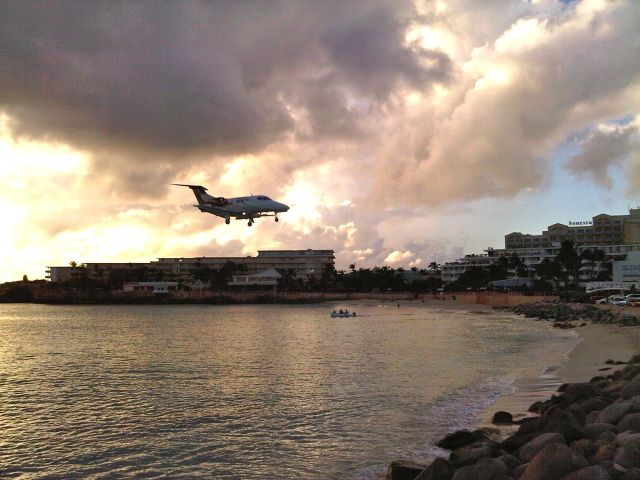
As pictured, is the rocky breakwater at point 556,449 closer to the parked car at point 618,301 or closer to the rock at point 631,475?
the rock at point 631,475

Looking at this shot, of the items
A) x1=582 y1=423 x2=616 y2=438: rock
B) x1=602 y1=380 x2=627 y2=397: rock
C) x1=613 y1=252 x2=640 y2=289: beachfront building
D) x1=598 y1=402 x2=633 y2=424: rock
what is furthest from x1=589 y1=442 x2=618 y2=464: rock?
x1=613 y1=252 x2=640 y2=289: beachfront building

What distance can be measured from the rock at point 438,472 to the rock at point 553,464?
1.25 metres

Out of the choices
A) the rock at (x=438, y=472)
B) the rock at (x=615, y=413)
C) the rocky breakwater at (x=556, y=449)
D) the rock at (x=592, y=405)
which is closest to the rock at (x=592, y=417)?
the rocky breakwater at (x=556, y=449)

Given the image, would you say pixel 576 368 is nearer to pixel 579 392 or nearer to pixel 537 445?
pixel 579 392

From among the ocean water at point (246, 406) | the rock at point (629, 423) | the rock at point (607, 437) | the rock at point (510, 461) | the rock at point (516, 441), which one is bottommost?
the ocean water at point (246, 406)

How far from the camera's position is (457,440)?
46.4 ft

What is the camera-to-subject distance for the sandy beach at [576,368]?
19312 millimetres

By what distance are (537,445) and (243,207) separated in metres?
49.8

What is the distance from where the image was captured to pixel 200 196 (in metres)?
63.7

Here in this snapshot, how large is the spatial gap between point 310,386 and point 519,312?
74.8m

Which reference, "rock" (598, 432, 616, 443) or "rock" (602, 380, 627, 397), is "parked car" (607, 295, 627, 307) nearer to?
"rock" (602, 380, 627, 397)

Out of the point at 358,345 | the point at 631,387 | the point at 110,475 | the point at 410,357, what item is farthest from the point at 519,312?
the point at 110,475

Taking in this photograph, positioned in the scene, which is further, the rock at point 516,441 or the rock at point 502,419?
the rock at point 502,419

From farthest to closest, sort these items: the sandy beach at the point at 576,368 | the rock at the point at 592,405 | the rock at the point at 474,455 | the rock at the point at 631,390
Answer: the sandy beach at the point at 576,368
the rock at the point at 631,390
the rock at the point at 592,405
the rock at the point at 474,455
